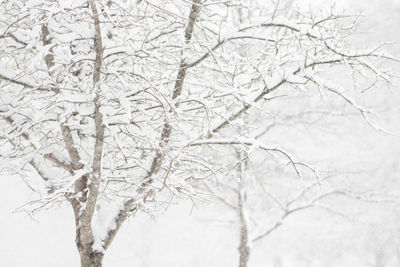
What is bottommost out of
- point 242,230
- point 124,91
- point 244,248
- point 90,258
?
point 90,258

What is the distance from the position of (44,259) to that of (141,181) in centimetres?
1592

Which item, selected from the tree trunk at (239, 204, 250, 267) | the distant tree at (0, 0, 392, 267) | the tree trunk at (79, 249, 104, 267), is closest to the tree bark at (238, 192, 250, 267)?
the tree trunk at (239, 204, 250, 267)

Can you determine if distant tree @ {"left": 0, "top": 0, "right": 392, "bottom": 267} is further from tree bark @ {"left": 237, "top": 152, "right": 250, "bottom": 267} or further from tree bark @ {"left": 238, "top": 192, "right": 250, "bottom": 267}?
tree bark @ {"left": 238, "top": 192, "right": 250, "bottom": 267}

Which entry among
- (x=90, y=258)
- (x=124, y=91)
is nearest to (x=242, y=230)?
(x=90, y=258)

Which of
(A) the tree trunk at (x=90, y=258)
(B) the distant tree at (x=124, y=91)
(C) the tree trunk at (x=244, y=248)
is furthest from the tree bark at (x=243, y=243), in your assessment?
(A) the tree trunk at (x=90, y=258)

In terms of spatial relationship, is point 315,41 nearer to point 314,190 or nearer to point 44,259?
point 314,190

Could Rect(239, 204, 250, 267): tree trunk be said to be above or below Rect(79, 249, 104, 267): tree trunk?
above

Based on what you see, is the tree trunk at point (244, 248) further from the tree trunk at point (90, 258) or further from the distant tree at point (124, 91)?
the tree trunk at point (90, 258)

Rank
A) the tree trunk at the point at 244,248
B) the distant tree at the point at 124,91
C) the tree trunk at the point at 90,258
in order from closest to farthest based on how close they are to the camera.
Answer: the distant tree at the point at 124,91 → the tree trunk at the point at 90,258 → the tree trunk at the point at 244,248

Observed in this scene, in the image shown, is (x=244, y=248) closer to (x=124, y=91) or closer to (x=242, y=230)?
(x=242, y=230)

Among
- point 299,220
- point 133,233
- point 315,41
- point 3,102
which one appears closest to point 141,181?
point 3,102

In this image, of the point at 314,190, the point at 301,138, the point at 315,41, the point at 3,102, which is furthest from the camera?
the point at 301,138

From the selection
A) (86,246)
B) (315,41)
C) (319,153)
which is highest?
(319,153)

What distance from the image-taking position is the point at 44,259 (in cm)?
1752
